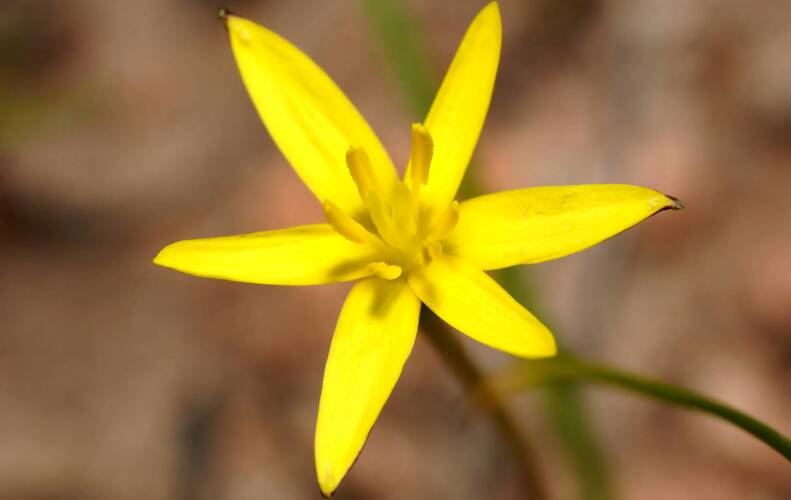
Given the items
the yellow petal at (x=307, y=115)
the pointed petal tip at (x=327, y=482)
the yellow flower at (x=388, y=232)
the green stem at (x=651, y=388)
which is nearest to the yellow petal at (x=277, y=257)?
the yellow flower at (x=388, y=232)

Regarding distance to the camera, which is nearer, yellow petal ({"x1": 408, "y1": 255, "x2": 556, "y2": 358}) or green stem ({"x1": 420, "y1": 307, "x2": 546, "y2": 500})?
yellow petal ({"x1": 408, "y1": 255, "x2": 556, "y2": 358})

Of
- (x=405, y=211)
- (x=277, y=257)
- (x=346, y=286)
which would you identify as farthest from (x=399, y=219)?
(x=346, y=286)

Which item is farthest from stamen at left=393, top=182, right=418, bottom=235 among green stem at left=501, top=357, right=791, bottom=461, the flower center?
green stem at left=501, top=357, right=791, bottom=461

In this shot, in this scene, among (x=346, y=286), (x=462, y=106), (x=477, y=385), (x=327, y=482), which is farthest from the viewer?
(x=346, y=286)

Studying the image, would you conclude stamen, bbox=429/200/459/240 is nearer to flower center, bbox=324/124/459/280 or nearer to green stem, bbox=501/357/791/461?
flower center, bbox=324/124/459/280

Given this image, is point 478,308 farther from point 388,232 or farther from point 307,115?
point 307,115

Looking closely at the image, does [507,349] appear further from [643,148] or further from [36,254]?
[36,254]
